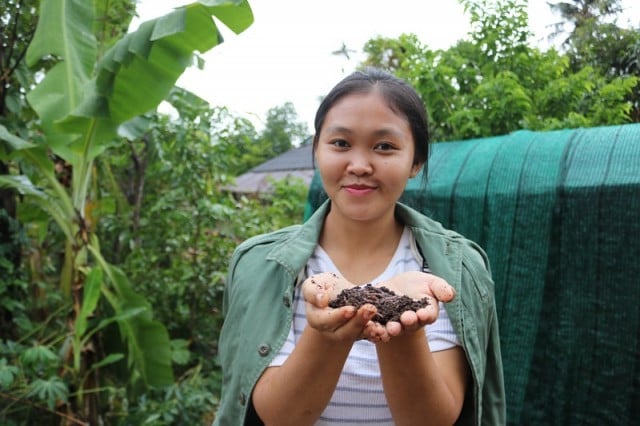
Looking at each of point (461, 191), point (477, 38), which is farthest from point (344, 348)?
point (477, 38)

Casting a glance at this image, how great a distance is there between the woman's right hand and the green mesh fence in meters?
1.74

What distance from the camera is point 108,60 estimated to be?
3.02 m

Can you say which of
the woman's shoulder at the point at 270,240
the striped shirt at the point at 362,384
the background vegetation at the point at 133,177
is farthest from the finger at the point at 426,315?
the background vegetation at the point at 133,177

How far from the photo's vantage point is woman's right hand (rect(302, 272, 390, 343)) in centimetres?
107

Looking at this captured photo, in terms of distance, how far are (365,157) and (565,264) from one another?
1823mm

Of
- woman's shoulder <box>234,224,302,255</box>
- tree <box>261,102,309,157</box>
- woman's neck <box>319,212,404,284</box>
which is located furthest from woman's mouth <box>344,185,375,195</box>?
tree <box>261,102,309,157</box>

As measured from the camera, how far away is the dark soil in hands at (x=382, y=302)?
3.75ft

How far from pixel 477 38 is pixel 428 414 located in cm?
342

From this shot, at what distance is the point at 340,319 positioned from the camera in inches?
42.4

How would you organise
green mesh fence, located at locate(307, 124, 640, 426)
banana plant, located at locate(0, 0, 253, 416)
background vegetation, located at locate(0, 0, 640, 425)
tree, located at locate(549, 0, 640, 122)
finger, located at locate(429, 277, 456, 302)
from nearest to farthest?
finger, located at locate(429, 277, 456, 302) → green mesh fence, located at locate(307, 124, 640, 426) → banana plant, located at locate(0, 0, 253, 416) → background vegetation, located at locate(0, 0, 640, 425) → tree, located at locate(549, 0, 640, 122)

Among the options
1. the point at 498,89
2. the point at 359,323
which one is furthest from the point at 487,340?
the point at 498,89

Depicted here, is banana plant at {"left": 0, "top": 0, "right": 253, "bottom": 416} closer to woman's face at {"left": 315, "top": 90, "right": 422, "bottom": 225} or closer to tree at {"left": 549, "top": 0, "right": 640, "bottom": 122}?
woman's face at {"left": 315, "top": 90, "right": 422, "bottom": 225}

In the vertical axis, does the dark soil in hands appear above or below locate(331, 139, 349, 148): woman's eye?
below

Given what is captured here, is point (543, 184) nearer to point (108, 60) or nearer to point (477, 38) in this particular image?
point (477, 38)
